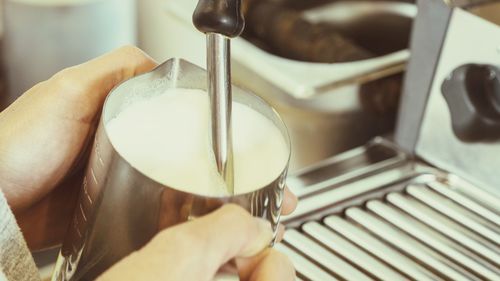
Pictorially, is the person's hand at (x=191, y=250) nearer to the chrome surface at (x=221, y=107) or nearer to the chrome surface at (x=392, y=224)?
the chrome surface at (x=221, y=107)

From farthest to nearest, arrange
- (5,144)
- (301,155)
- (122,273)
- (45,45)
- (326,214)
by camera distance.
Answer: (45,45), (301,155), (326,214), (5,144), (122,273)

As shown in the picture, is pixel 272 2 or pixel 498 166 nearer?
pixel 498 166

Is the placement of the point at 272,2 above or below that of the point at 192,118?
below

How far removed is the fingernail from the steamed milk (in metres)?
0.02

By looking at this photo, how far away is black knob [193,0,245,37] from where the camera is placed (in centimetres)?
45

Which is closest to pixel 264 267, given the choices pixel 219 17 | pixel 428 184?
pixel 219 17

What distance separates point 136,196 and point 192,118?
0.26ft

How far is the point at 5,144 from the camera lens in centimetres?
57

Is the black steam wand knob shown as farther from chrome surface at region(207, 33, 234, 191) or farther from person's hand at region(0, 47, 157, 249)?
person's hand at region(0, 47, 157, 249)

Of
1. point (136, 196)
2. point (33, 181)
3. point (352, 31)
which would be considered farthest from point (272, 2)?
point (136, 196)

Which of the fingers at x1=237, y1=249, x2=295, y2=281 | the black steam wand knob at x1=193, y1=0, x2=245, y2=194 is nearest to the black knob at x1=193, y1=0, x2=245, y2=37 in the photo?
the black steam wand knob at x1=193, y1=0, x2=245, y2=194

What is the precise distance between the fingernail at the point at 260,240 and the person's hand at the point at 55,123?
0.17 metres

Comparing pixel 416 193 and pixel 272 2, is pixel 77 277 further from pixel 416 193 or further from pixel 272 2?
pixel 272 2

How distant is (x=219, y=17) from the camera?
445 mm
